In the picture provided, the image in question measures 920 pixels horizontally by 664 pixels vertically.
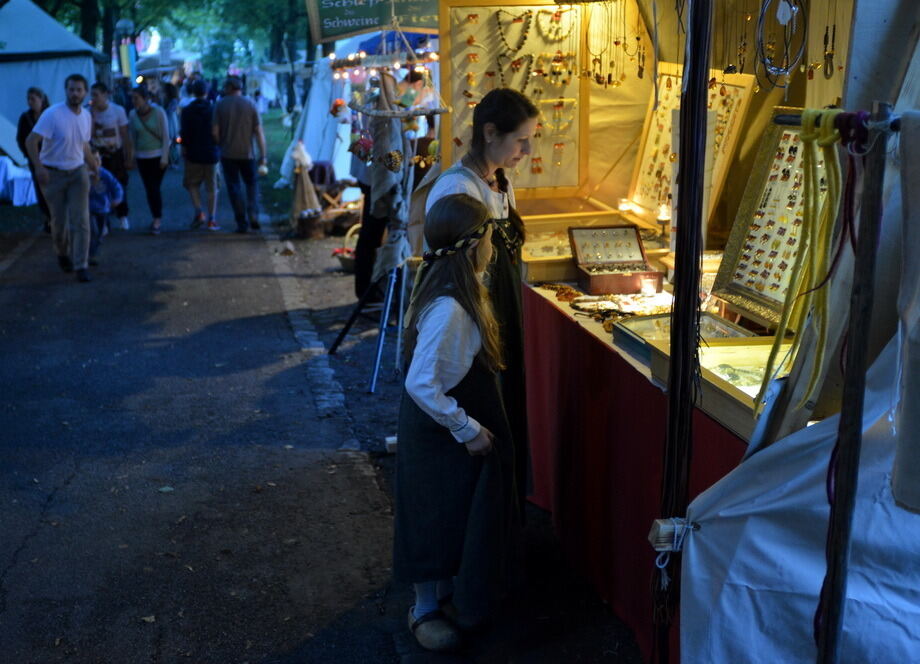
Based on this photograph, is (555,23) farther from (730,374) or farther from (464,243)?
(730,374)

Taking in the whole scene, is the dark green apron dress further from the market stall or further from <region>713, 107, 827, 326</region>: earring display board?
<region>713, 107, 827, 326</region>: earring display board

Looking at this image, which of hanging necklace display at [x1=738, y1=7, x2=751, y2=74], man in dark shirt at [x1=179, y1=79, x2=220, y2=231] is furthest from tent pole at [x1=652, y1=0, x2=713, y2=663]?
man in dark shirt at [x1=179, y1=79, x2=220, y2=231]

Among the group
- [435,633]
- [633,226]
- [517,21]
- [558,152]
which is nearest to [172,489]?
[435,633]

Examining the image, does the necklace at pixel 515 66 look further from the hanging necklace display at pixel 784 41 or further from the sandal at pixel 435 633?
the sandal at pixel 435 633

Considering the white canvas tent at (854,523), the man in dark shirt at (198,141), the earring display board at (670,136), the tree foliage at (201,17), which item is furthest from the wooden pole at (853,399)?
the tree foliage at (201,17)

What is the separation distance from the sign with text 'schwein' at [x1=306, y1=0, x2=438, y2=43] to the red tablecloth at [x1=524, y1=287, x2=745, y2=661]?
3.44m

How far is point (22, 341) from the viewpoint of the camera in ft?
27.7

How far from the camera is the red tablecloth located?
3.58 metres

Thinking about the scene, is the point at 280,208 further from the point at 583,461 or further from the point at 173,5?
the point at 173,5

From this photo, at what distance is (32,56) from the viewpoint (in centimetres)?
1930

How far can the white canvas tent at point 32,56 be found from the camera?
1920 centimetres

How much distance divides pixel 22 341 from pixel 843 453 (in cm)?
770

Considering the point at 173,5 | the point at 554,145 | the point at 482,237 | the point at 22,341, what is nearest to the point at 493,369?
the point at 482,237

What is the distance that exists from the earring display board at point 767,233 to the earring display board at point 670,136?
1.64ft
